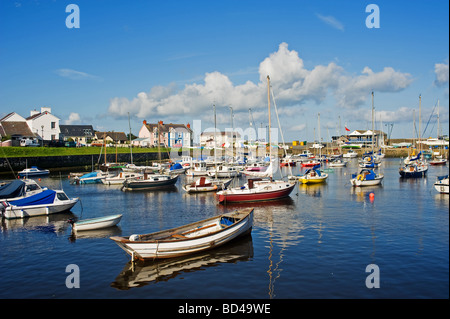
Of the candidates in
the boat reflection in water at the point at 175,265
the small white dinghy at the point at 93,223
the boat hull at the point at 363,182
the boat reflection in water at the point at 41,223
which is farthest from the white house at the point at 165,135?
the boat reflection in water at the point at 175,265

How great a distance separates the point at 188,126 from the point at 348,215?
130 metres

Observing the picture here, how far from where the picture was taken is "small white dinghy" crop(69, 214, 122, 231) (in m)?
28.8

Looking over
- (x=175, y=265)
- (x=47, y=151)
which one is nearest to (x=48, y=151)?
(x=47, y=151)

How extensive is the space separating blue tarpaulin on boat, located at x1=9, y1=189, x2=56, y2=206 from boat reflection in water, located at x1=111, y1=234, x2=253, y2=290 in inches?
679

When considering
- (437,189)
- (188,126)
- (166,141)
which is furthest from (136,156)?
(437,189)

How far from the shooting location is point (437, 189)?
44.0m

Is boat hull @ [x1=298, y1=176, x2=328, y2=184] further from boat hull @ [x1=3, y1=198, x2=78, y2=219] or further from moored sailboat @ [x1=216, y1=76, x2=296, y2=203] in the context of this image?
boat hull @ [x1=3, y1=198, x2=78, y2=219]

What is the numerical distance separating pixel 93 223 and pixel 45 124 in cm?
8843

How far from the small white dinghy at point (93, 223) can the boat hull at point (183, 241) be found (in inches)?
337

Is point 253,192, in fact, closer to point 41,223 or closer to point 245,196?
point 245,196

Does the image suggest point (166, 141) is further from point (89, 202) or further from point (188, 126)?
point (89, 202)

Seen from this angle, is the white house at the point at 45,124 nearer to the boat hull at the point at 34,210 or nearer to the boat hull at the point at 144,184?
the boat hull at the point at 144,184

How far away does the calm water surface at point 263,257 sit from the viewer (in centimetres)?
Result: 1778

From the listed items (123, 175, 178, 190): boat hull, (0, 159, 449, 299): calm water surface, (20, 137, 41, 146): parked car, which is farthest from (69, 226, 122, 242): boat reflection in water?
(20, 137, 41, 146): parked car
